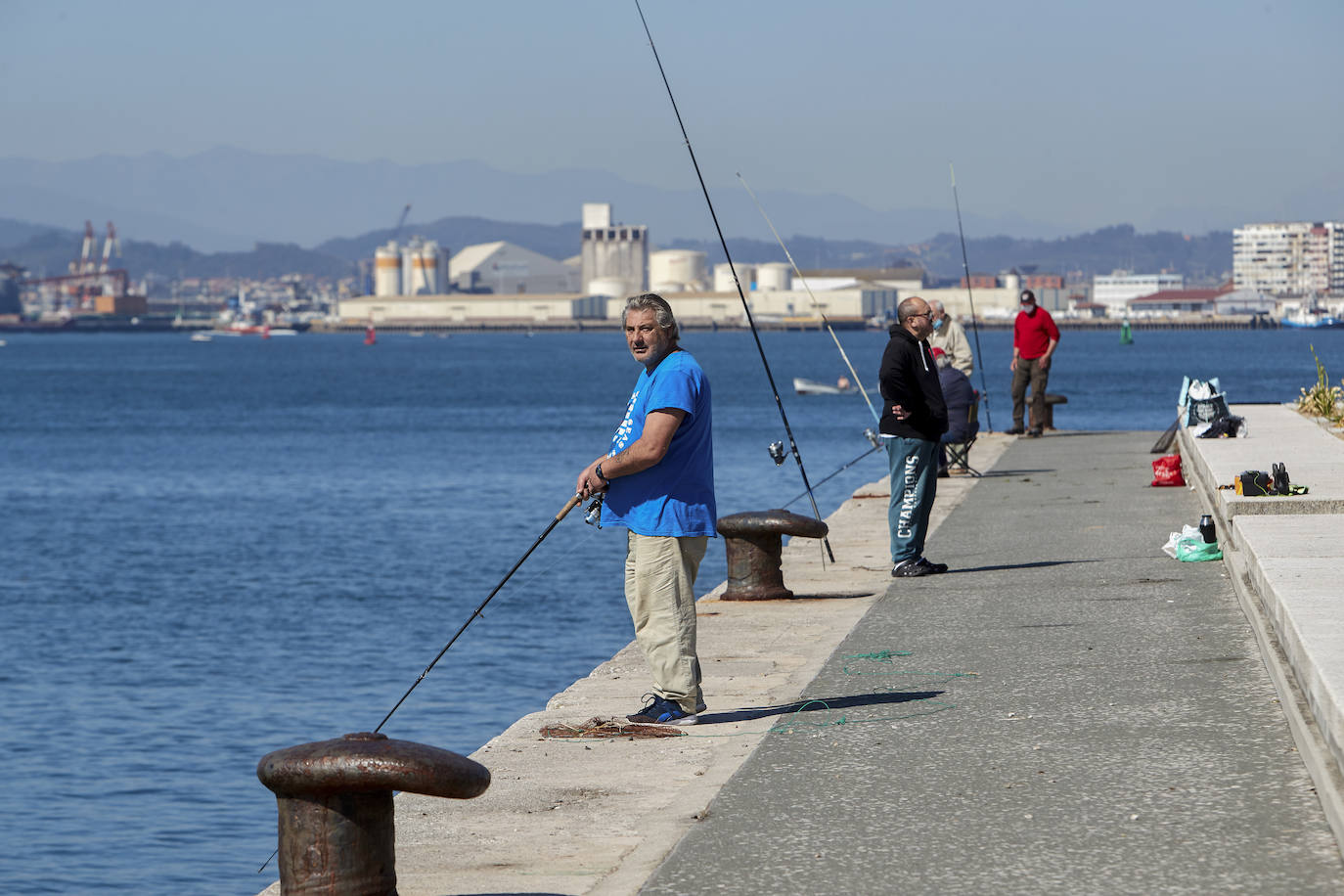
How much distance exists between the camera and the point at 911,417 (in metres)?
11.3

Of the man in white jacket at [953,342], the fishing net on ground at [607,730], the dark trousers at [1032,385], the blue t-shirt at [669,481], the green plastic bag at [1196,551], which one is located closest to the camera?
the blue t-shirt at [669,481]

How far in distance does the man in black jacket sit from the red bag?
6.43 metres

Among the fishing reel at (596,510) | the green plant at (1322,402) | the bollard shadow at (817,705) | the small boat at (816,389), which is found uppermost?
the fishing reel at (596,510)

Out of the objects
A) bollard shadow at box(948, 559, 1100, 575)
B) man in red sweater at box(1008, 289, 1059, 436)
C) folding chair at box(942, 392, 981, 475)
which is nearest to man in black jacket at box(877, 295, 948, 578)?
bollard shadow at box(948, 559, 1100, 575)

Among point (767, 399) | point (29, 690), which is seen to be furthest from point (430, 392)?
point (29, 690)

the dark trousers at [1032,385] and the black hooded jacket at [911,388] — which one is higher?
the black hooded jacket at [911,388]

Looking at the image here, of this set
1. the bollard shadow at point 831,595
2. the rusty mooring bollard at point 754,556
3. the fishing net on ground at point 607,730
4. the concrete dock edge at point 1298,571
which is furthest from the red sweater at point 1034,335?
the fishing net on ground at point 607,730

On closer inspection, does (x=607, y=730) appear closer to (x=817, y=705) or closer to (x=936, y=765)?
(x=817, y=705)

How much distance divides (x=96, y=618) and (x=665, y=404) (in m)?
16.6

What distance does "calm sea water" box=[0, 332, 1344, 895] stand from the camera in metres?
12.6

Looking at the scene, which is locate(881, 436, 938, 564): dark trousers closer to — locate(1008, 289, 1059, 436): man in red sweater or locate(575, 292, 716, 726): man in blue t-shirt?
locate(575, 292, 716, 726): man in blue t-shirt

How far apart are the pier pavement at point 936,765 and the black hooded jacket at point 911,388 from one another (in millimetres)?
1084

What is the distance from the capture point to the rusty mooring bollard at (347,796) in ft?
15.5

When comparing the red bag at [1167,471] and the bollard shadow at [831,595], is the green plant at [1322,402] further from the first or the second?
the bollard shadow at [831,595]
